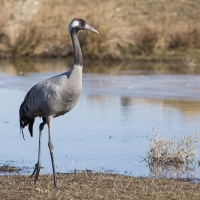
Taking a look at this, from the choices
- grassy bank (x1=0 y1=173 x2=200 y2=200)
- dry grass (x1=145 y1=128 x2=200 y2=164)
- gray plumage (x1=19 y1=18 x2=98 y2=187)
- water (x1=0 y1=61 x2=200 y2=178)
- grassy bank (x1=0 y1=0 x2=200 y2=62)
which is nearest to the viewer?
grassy bank (x1=0 y1=173 x2=200 y2=200)

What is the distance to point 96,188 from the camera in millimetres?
7066

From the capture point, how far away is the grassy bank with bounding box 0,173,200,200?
6.71m

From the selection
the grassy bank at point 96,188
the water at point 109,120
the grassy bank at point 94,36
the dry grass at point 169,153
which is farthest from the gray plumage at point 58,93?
the grassy bank at point 94,36

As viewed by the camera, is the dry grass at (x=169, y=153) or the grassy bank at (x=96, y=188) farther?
the dry grass at (x=169, y=153)

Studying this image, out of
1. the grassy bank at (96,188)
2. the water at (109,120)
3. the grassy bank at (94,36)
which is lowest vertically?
the water at (109,120)

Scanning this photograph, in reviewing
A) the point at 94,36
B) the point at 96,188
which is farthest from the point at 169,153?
the point at 94,36

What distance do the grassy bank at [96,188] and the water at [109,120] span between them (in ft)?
2.84

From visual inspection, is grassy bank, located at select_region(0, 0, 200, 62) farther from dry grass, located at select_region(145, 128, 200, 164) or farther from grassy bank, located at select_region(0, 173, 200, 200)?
grassy bank, located at select_region(0, 173, 200, 200)

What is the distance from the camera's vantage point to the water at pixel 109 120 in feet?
30.6

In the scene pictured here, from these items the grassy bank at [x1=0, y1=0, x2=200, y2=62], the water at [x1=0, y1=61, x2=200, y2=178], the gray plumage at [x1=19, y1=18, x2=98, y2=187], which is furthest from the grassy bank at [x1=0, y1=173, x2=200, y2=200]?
the grassy bank at [x1=0, y1=0, x2=200, y2=62]

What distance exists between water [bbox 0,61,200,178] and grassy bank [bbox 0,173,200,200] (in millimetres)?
867

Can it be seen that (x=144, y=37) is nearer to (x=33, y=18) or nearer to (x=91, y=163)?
(x=33, y=18)

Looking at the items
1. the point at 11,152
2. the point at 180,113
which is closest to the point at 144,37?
the point at 180,113

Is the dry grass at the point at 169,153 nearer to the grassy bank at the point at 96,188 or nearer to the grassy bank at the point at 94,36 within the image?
the grassy bank at the point at 96,188
